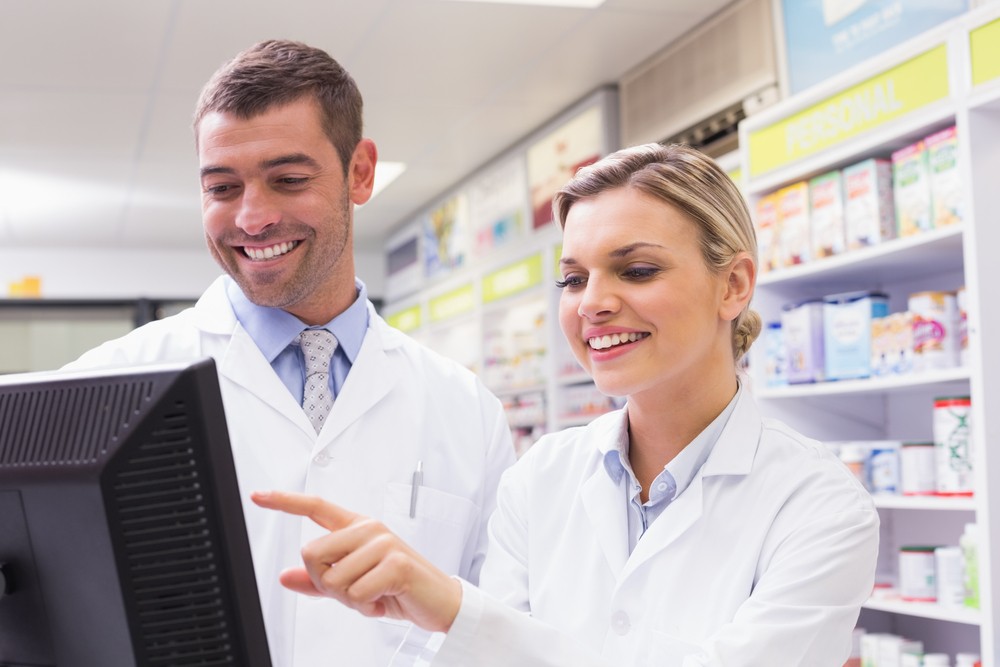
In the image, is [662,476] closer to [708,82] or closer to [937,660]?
[937,660]

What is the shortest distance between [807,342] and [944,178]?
0.77 metres

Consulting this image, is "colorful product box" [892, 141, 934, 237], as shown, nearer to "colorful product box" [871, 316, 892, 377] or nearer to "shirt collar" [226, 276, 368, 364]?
"colorful product box" [871, 316, 892, 377]

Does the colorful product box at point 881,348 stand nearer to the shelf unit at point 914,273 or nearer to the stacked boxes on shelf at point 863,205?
the shelf unit at point 914,273

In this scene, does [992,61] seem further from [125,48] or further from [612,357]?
[125,48]

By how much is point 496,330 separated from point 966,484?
14.3 feet

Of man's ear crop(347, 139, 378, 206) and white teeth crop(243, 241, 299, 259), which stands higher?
man's ear crop(347, 139, 378, 206)

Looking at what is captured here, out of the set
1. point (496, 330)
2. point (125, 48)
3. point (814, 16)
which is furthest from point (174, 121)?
point (814, 16)

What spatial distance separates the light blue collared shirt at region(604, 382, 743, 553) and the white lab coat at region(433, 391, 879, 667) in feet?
0.07

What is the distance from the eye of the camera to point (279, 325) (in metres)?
1.78

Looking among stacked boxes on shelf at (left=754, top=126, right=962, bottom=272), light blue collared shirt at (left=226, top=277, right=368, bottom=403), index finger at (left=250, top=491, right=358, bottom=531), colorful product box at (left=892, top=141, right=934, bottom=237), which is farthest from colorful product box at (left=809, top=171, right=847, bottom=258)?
index finger at (left=250, top=491, right=358, bottom=531)

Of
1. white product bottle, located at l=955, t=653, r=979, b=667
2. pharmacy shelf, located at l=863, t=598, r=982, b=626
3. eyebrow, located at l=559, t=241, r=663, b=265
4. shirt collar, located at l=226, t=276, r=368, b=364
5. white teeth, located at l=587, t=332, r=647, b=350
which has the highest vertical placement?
eyebrow, located at l=559, t=241, r=663, b=265

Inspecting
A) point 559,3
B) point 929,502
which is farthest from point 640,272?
point 559,3

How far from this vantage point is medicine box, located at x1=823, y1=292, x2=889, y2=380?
11.5 ft

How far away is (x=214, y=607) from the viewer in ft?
2.94
